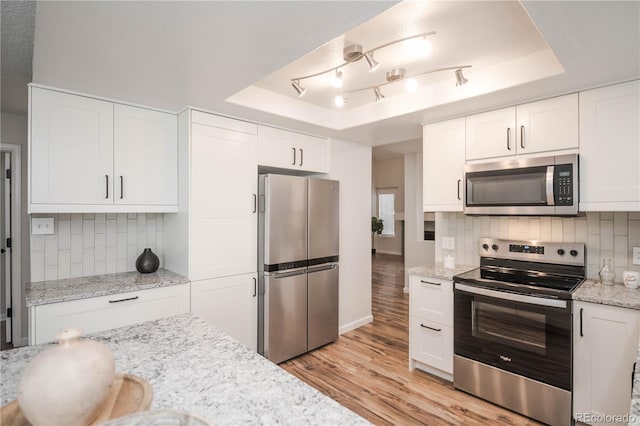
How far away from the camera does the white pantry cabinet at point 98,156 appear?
218 centimetres

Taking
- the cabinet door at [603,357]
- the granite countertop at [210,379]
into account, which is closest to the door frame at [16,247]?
the granite countertop at [210,379]

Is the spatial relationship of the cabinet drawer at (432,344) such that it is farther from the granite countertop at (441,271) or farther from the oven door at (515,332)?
the granite countertop at (441,271)

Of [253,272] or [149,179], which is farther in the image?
[253,272]

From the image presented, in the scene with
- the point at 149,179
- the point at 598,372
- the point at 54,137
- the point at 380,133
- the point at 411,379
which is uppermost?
the point at 380,133

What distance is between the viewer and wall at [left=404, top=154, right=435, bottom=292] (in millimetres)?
5461

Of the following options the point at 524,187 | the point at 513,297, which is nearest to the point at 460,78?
the point at 524,187

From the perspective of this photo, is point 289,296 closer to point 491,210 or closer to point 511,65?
point 491,210

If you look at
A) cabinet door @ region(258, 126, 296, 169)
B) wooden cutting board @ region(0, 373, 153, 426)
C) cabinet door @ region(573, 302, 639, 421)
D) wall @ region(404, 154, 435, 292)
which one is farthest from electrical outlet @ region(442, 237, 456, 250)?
wooden cutting board @ region(0, 373, 153, 426)

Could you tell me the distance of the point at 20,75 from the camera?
7.18ft

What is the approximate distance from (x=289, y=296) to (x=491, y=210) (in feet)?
6.08

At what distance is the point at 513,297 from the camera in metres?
2.22

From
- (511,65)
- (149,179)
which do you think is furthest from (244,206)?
(511,65)

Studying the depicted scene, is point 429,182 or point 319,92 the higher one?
point 319,92

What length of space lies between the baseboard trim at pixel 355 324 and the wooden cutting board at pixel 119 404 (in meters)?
3.02
